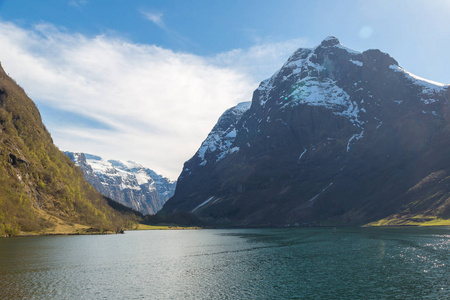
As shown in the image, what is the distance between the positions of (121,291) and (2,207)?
524ft

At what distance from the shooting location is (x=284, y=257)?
392 ft

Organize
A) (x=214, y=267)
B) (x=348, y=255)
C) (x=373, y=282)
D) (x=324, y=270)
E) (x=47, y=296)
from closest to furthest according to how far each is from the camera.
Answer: (x=47, y=296), (x=373, y=282), (x=324, y=270), (x=214, y=267), (x=348, y=255)

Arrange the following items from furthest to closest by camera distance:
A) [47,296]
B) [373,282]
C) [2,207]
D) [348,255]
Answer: [2,207] → [348,255] → [373,282] → [47,296]

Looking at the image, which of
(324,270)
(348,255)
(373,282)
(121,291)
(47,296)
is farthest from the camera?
(348,255)

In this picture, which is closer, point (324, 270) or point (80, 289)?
point (80, 289)

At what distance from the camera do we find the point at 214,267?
99125 mm

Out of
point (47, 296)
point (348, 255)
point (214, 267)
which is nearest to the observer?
point (47, 296)

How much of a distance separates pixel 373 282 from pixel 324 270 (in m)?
17.6

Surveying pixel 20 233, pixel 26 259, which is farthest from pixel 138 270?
pixel 20 233

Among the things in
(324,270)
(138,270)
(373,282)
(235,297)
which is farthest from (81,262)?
(373,282)

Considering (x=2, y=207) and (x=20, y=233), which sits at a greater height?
(x=2, y=207)

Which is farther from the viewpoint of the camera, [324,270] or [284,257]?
[284,257]

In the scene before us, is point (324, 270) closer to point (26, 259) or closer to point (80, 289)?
point (80, 289)

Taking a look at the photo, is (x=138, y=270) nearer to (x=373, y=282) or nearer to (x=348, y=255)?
(x=373, y=282)
